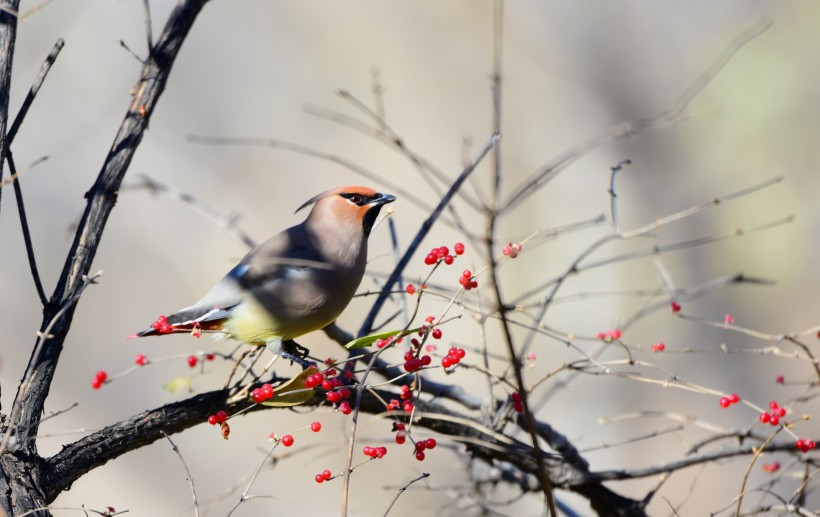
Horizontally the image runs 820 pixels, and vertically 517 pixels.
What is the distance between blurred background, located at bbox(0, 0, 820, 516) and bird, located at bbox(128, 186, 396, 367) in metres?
3.90

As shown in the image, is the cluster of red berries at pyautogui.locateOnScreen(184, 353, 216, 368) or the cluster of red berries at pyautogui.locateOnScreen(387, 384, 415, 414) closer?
the cluster of red berries at pyautogui.locateOnScreen(387, 384, 415, 414)

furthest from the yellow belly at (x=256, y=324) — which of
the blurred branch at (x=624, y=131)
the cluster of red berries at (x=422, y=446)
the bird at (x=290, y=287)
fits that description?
the blurred branch at (x=624, y=131)

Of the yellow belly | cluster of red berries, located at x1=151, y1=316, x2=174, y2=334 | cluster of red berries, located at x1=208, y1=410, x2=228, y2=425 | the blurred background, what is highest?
the blurred background

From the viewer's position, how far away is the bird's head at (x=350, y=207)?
2.69 m

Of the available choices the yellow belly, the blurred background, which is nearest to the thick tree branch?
the yellow belly

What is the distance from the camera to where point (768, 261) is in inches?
284

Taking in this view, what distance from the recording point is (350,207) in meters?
2.72

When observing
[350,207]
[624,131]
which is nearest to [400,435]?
[350,207]

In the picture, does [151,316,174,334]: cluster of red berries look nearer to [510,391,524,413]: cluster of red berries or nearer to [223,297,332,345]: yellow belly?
[223,297,332,345]: yellow belly

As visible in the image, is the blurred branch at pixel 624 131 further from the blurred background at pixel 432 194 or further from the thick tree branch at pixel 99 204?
the blurred background at pixel 432 194

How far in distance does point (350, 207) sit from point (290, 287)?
36 centimetres

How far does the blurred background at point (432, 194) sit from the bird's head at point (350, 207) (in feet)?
12.6

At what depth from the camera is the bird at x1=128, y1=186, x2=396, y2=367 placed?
8.15 ft

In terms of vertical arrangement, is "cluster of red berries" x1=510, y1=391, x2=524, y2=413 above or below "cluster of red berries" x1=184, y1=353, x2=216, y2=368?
below
